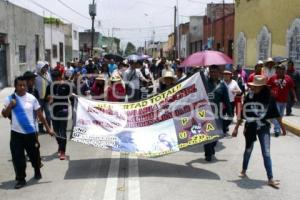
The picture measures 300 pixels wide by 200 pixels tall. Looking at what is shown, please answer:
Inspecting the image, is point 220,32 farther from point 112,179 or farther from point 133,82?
point 112,179

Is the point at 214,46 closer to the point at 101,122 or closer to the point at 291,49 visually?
the point at 291,49

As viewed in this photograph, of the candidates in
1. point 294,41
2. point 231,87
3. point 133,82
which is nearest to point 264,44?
point 294,41

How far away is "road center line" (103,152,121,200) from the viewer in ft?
20.5

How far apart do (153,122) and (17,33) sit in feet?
73.0

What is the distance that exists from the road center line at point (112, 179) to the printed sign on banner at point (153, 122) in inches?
15.5

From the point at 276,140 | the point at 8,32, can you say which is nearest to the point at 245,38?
the point at 8,32

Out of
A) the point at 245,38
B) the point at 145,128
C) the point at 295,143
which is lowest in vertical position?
the point at 295,143

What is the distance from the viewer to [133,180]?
699 centimetres

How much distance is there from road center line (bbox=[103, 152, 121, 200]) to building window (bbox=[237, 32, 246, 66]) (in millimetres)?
20180

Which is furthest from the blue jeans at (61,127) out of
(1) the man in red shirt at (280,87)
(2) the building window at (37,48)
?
(2) the building window at (37,48)

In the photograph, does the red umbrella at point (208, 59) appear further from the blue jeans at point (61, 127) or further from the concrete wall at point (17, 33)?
the concrete wall at point (17, 33)

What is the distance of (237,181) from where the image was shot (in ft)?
22.9

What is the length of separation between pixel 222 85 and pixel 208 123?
3.74 feet

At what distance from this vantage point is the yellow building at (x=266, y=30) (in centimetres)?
1917
